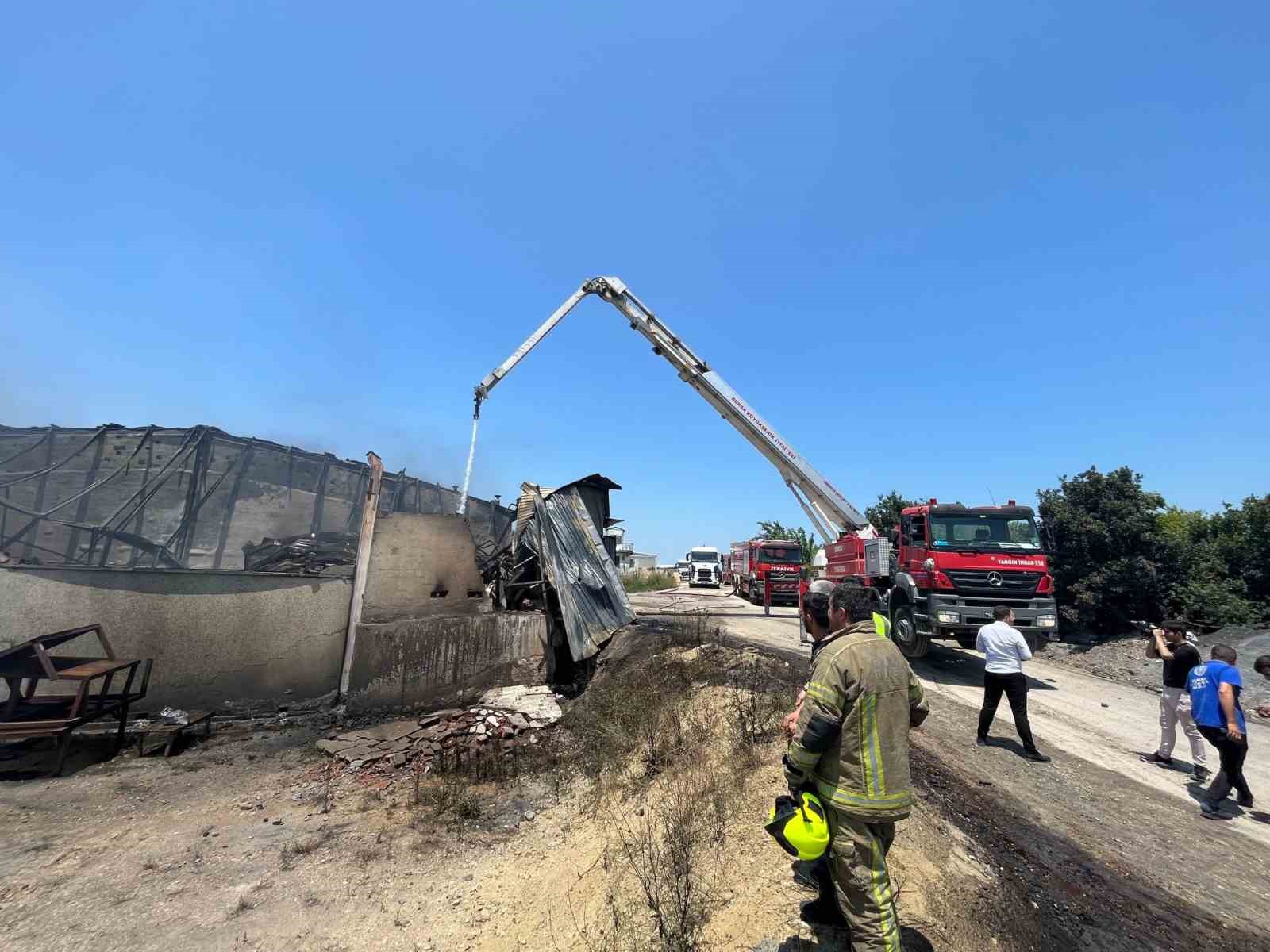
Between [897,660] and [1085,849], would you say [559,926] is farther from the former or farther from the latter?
[1085,849]

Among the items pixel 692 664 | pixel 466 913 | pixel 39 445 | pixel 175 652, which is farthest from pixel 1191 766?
pixel 39 445

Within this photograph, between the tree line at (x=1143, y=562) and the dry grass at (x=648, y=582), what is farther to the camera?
the dry grass at (x=648, y=582)

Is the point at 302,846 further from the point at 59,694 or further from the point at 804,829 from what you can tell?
the point at 59,694

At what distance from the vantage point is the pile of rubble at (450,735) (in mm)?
6633

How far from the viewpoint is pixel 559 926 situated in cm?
355

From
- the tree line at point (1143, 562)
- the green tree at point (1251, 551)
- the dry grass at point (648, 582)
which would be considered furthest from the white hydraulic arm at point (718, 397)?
the dry grass at point (648, 582)

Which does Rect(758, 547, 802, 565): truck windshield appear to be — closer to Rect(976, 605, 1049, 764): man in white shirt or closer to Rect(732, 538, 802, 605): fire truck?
Rect(732, 538, 802, 605): fire truck

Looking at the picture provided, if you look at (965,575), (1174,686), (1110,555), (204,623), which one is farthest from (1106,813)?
(1110,555)

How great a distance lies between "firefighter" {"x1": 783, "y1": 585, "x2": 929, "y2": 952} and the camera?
245 centimetres

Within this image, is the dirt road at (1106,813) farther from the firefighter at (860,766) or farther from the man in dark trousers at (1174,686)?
the firefighter at (860,766)

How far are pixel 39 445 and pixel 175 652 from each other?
17.5ft

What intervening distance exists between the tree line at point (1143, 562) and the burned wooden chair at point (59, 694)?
661 inches

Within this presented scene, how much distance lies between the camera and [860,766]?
98.7 inches

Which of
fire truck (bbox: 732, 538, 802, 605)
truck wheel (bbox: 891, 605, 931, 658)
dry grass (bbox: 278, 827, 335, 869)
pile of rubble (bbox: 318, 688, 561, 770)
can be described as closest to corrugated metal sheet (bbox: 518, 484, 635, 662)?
pile of rubble (bbox: 318, 688, 561, 770)
